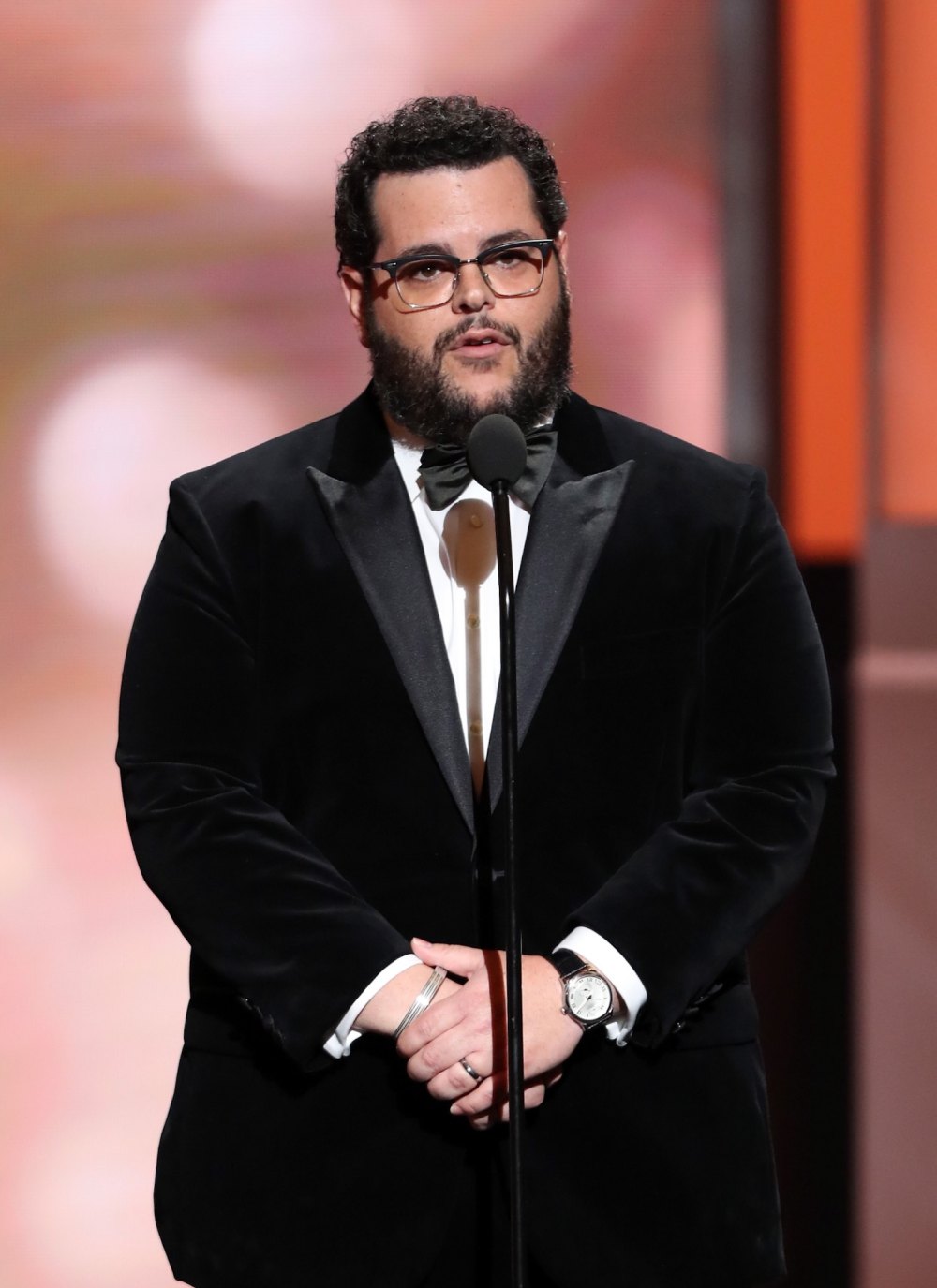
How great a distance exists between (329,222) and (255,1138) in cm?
138

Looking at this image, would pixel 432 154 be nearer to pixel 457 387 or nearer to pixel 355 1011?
pixel 457 387

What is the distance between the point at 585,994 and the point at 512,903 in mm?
253

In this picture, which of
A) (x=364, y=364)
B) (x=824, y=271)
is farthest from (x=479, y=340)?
(x=824, y=271)

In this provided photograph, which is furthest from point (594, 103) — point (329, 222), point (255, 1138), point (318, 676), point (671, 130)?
point (255, 1138)

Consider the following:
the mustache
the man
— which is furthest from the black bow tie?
the mustache

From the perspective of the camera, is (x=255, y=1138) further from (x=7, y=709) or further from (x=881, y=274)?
(x=881, y=274)

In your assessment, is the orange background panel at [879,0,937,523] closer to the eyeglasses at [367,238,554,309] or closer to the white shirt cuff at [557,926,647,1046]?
the eyeglasses at [367,238,554,309]

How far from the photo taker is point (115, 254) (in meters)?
2.38

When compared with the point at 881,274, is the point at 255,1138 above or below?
below

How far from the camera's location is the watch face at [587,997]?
1.46 m

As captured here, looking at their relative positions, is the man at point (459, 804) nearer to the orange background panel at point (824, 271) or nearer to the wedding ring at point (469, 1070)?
the wedding ring at point (469, 1070)

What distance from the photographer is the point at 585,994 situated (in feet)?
4.82

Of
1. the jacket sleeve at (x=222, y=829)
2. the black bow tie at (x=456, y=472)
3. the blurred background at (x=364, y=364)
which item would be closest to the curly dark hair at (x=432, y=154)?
the black bow tie at (x=456, y=472)

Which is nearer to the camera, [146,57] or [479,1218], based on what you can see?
[479,1218]
